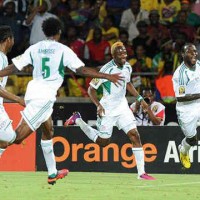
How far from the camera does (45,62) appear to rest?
1323cm

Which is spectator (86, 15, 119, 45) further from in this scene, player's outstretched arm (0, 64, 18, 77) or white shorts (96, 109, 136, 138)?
player's outstretched arm (0, 64, 18, 77)

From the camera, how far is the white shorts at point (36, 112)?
13.2m

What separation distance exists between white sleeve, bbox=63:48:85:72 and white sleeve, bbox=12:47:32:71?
0.49m

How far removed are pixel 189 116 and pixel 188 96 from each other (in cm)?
40

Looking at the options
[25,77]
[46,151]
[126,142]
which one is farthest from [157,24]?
[46,151]

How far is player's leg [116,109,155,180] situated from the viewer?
1572 cm

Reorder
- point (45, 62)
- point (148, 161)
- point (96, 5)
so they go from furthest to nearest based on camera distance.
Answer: point (96, 5), point (148, 161), point (45, 62)

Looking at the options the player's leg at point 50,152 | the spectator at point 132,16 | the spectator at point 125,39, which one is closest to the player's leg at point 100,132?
the player's leg at point 50,152

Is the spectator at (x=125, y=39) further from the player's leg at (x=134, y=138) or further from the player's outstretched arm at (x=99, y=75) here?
the player's outstretched arm at (x=99, y=75)

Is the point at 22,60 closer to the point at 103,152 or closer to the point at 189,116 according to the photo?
the point at 189,116

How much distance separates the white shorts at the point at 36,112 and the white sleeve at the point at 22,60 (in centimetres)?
52

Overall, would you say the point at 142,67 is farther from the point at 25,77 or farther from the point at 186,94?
the point at 186,94

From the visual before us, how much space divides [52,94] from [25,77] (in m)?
7.89

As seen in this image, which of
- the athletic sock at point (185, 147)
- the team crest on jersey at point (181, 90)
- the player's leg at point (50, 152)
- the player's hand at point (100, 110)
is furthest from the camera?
the athletic sock at point (185, 147)
